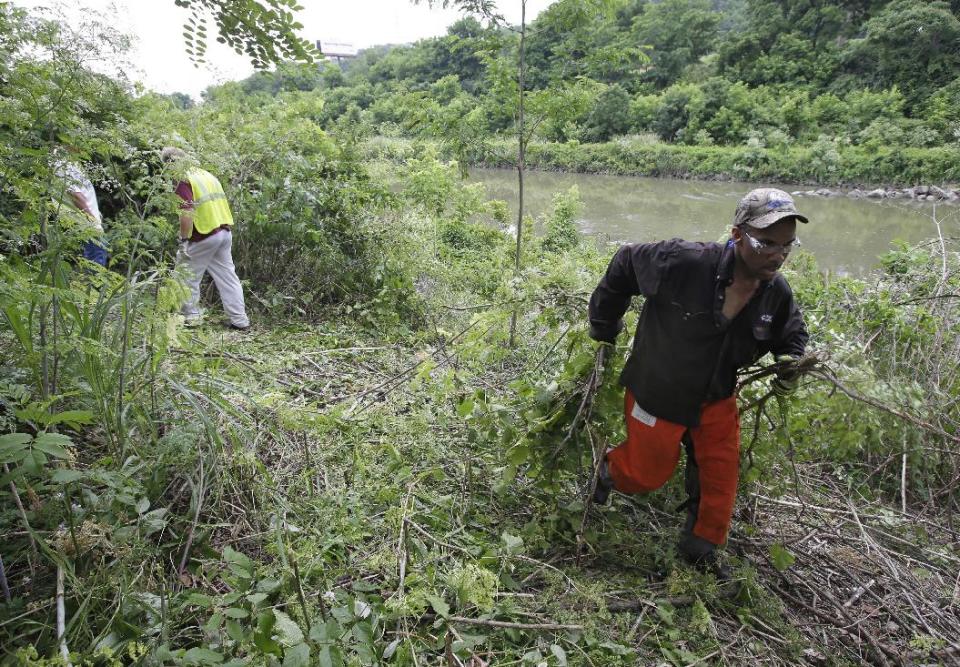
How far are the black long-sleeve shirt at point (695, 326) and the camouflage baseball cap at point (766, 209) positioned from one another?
0.14m

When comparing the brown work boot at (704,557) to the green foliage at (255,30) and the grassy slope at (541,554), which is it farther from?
the green foliage at (255,30)

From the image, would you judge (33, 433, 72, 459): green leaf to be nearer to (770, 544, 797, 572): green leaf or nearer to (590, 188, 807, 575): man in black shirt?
(590, 188, 807, 575): man in black shirt

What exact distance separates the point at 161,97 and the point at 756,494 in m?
5.80

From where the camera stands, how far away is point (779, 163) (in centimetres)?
2284

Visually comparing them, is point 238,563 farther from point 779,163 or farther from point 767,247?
point 779,163

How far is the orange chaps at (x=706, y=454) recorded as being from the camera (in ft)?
7.63

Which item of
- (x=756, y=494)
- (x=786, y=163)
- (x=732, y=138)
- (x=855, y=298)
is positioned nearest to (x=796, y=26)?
(x=732, y=138)

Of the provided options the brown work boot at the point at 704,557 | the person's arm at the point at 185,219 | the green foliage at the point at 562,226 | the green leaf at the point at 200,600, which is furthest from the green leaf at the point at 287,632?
the green foliage at the point at 562,226

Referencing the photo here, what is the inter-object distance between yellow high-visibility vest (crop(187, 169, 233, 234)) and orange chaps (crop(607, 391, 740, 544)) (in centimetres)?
369

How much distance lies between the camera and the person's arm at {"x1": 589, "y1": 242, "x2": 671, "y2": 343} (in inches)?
88.5

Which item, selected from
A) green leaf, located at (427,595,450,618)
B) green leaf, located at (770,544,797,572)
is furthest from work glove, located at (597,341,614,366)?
green leaf, located at (427,595,450,618)

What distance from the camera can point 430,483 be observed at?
2.70m

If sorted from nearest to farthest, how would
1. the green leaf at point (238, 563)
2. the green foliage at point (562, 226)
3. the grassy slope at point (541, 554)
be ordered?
the green leaf at point (238, 563)
the grassy slope at point (541, 554)
the green foliage at point (562, 226)

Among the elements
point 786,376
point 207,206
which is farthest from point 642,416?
point 207,206
